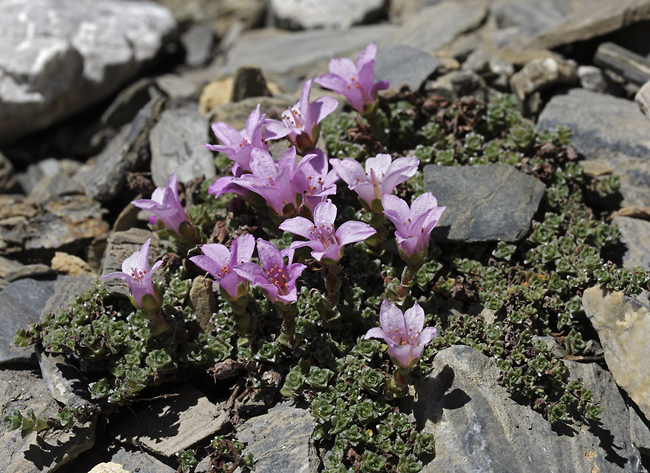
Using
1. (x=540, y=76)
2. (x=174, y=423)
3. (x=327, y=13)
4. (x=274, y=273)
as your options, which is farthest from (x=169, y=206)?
Answer: (x=327, y=13)

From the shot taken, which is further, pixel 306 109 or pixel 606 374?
pixel 306 109

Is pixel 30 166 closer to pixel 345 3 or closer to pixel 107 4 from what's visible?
pixel 107 4

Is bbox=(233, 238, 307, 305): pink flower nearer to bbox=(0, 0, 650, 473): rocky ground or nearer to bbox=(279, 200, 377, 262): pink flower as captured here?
bbox=(279, 200, 377, 262): pink flower

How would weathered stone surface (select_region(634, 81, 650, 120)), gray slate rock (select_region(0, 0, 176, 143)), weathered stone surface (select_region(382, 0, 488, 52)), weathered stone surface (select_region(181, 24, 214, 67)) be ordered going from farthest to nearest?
weathered stone surface (select_region(181, 24, 214, 67)) → gray slate rock (select_region(0, 0, 176, 143)) → weathered stone surface (select_region(382, 0, 488, 52)) → weathered stone surface (select_region(634, 81, 650, 120))

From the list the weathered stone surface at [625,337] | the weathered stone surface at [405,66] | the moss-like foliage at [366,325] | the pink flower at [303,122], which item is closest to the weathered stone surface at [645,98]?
the moss-like foliage at [366,325]

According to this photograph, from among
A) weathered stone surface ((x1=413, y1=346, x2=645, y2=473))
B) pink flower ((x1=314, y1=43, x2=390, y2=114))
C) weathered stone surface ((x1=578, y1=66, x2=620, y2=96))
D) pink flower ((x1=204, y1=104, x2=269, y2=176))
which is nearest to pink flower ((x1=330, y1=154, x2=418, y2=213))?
pink flower ((x1=204, y1=104, x2=269, y2=176))

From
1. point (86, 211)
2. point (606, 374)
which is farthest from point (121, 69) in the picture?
point (606, 374)
